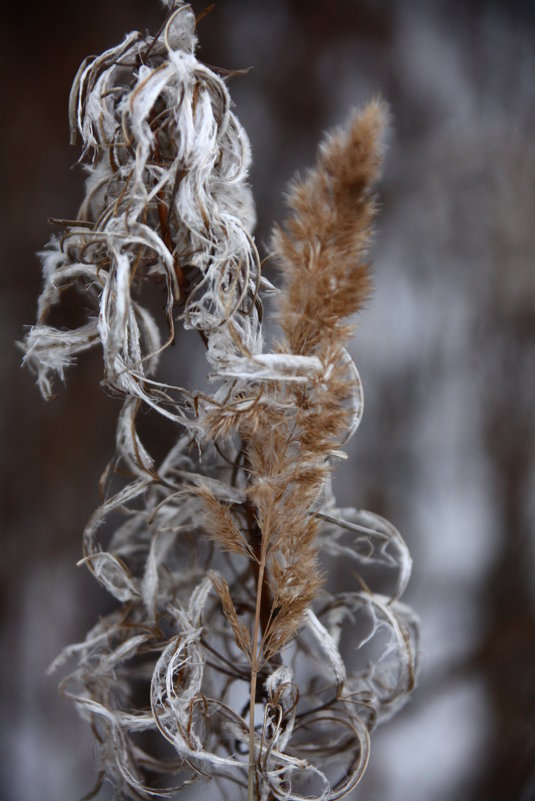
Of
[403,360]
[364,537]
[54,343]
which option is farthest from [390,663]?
[54,343]

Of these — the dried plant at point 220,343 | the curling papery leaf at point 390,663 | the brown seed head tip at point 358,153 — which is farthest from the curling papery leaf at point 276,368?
the curling papery leaf at point 390,663

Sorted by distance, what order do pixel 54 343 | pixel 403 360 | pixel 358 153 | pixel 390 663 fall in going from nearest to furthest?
pixel 358 153, pixel 54 343, pixel 390 663, pixel 403 360

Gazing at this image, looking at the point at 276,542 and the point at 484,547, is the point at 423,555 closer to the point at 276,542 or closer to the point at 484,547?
the point at 484,547

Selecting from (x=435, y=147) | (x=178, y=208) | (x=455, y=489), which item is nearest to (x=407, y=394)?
(x=455, y=489)

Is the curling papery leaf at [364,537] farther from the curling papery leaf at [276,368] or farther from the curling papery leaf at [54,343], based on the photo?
the curling papery leaf at [54,343]

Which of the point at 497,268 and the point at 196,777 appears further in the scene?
the point at 497,268

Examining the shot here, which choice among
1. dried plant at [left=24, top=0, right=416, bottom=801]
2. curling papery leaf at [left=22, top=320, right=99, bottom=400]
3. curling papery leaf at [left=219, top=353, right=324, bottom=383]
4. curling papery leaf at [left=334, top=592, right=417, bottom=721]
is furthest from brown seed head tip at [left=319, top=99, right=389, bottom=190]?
curling papery leaf at [left=334, top=592, right=417, bottom=721]

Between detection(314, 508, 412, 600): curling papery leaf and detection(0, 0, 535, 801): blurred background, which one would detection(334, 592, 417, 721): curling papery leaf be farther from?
detection(0, 0, 535, 801): blurred background

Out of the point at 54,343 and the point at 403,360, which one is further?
the point at 403,360

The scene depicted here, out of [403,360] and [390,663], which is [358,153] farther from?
[390,663]
